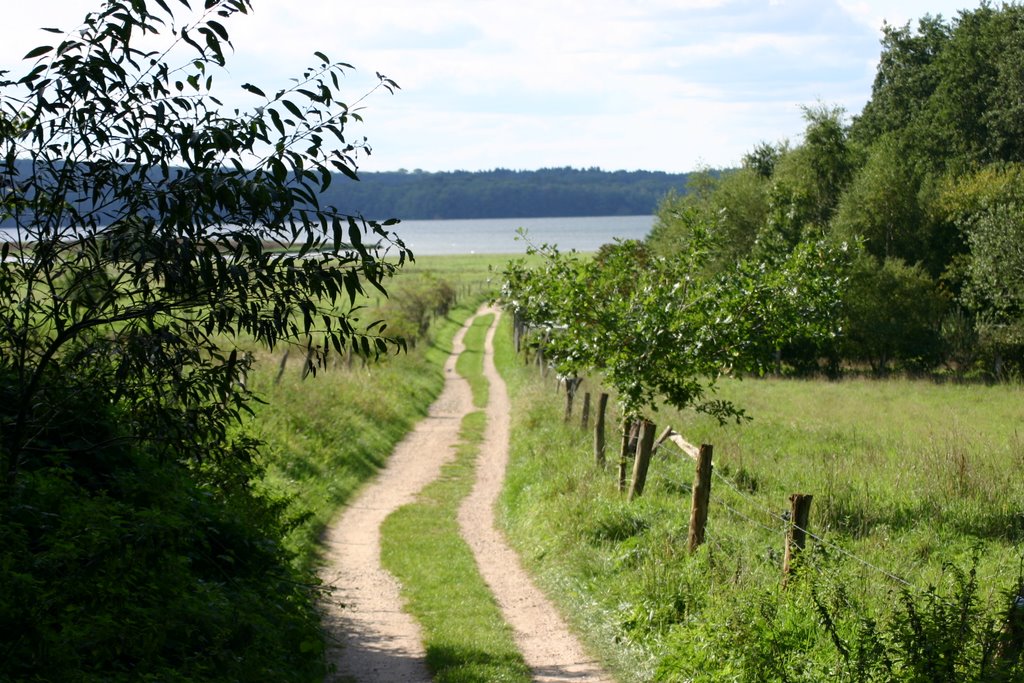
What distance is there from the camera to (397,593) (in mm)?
13211

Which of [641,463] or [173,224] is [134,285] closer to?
[173,224]

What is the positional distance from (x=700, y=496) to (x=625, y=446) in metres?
4.51

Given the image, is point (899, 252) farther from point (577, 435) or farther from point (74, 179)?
point (74, 179)

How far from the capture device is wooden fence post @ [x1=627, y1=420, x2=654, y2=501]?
1414 centimetres

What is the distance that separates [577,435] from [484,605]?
8.51 meters

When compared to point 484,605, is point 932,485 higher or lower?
higher

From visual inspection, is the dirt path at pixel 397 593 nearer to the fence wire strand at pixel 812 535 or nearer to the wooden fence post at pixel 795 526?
the wooden fence post at pixel 795 526

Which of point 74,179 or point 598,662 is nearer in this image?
point 74,179

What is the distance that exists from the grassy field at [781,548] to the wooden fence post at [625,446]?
22 centimetres

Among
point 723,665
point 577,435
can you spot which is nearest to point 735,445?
point 577,435

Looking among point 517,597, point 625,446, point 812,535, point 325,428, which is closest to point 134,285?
point 812,535

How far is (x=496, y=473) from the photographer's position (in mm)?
22031

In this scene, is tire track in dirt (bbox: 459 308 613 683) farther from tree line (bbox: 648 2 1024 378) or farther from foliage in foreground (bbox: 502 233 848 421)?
tree line (bbox: 648 2 1024 378)

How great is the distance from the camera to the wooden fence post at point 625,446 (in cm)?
1555
